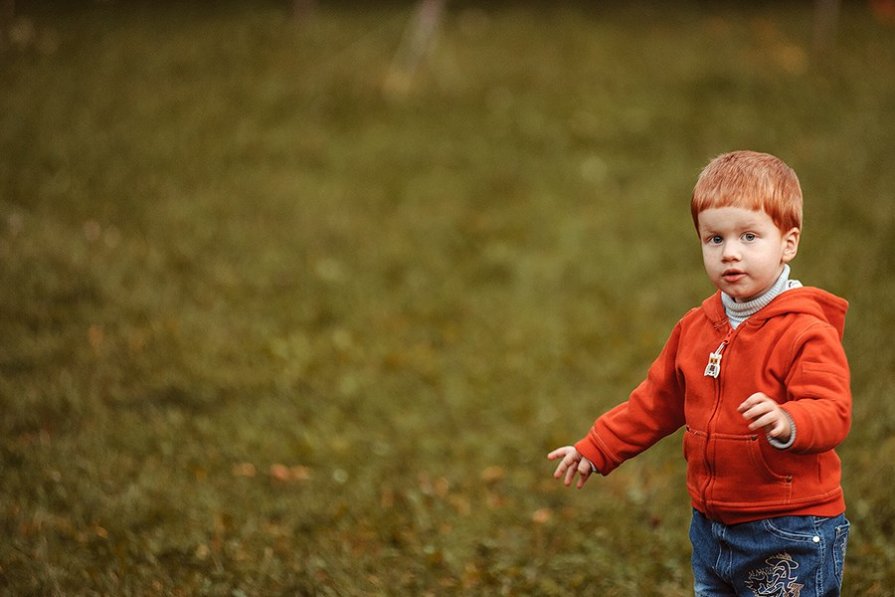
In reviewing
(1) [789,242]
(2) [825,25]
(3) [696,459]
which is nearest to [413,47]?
(2) [825,25]

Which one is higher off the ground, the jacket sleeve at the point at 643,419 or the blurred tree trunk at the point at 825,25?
the blurred tree trunk at the point at 825,25

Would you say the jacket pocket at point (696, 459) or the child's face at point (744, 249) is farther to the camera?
the jacket pocket at point (696, 459)

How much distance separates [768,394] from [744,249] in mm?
422

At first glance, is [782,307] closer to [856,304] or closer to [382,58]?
[856,304]

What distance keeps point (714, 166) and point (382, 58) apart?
890cm

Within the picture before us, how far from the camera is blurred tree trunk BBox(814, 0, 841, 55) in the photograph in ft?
37.4

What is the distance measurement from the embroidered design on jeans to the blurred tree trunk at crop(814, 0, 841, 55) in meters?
10.1

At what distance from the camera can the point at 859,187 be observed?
822 centimetres

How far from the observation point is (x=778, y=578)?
265 cm

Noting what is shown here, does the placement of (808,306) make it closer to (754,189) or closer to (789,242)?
(789,242)

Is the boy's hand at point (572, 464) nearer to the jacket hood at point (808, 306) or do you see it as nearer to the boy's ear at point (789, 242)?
the jacket hood at point (808, 306)

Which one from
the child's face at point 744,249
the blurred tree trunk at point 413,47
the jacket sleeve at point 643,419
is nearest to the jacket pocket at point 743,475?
the jacket sleeve at point 643,419

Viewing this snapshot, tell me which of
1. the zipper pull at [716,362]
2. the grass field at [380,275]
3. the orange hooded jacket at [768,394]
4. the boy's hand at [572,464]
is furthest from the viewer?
the grass field at [380,275]

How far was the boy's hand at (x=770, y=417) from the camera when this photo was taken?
7.59ft
